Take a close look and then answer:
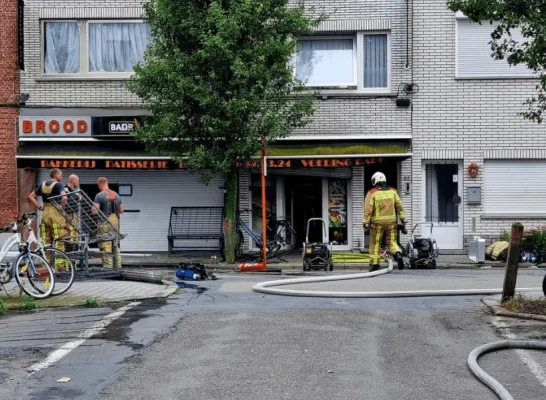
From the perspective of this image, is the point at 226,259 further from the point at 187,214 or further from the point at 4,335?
the point at 4,335

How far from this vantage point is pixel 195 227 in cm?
2306

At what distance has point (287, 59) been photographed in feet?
65.2

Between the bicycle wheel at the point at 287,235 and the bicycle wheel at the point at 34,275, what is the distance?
409 inches

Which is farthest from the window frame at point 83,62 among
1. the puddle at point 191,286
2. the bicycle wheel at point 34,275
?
the bicycle wheel at point 34,275

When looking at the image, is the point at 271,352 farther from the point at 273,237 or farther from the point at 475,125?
the point at 475,125

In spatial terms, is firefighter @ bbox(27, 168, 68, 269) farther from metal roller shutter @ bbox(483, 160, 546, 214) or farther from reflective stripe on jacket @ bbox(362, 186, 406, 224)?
metal roller shutter @ bbox(483, 160, 546, 214)

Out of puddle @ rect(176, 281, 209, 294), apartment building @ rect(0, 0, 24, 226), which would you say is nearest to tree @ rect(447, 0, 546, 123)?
puddle @ rect(176, 281, 209, 294)

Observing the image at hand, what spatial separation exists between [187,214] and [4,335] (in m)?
13.4

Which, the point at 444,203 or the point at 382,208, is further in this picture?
the point at 444,203

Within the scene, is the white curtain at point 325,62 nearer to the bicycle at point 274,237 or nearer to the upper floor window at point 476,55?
the upper floor window at point 476,55

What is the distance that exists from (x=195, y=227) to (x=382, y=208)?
7.67 m

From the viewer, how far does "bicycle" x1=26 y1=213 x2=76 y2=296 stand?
1288 centimetres

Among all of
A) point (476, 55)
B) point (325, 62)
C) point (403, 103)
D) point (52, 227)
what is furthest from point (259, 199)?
point (52, 227)

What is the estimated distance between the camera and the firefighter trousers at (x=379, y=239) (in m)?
16.5
